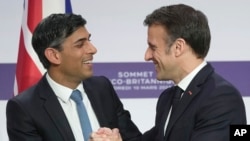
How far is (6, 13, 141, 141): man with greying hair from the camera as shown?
8.72 feet

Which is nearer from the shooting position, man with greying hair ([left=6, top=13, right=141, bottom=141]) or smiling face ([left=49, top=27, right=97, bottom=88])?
man with greying hair ([left=6, top=13, right=141, bottom=141])

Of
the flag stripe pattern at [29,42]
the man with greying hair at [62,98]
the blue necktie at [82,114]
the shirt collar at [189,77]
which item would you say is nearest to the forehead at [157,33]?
the shirt collar at [189,77]

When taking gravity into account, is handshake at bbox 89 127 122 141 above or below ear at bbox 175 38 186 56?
below

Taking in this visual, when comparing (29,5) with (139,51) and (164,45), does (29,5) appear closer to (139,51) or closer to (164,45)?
(139,51)

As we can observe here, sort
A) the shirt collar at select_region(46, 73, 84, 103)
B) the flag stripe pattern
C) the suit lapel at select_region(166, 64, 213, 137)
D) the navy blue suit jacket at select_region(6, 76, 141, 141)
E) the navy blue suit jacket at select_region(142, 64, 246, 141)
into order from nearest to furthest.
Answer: the navy blue suit jacket at select_region(142, 64, 246, 141)
the suit lapel at select_region(166, 64, 213, 137)
the navy blue suit jacket at select_region(6, 76, 141, 141)
the shirt collar at select_region(46, 73, 84, 103)
the flag stripe pattern

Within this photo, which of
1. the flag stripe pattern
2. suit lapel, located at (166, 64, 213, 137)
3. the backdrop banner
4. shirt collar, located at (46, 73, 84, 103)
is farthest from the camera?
the backdrop banner

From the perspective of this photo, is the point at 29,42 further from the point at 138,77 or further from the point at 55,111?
the point at 138,77

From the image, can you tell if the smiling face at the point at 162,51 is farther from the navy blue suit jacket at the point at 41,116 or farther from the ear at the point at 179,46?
the navy blue suit jacket at the point at 41,116

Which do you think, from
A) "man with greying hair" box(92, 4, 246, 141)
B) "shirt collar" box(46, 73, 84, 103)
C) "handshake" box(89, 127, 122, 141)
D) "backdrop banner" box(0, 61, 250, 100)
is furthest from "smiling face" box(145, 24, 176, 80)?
"backdrop banner" box(0, 61, 250, 100)

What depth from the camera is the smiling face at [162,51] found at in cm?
254

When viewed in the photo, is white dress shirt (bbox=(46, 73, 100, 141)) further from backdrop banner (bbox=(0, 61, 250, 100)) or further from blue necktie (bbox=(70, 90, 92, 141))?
backdrop banner (bbox=(0, 61, 250, 100))

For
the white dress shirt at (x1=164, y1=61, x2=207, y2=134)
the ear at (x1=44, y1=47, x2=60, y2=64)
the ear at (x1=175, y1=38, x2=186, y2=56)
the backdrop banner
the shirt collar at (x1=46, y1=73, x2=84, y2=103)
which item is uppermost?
the ear at (x1=175, y1=38, x2=186, y2=56)

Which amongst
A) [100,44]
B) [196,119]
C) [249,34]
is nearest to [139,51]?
[100,44]

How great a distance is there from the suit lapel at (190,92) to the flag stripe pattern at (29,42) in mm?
1352
